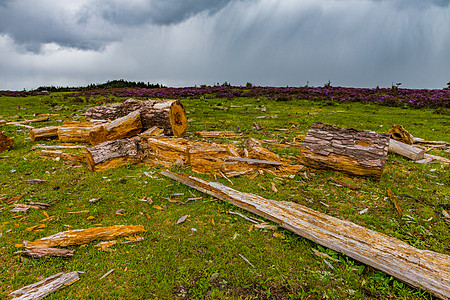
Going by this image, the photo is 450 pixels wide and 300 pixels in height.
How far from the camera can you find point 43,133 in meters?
12.0

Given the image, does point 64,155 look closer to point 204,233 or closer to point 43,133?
point 43,133

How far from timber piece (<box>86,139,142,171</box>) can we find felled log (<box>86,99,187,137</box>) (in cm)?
281

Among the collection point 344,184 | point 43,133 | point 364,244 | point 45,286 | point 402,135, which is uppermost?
point 402,135

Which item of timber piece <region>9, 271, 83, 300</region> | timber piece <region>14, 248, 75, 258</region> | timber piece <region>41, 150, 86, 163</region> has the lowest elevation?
timber piece <region>9, 271, 83, 300</region>

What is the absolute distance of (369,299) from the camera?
346 centimetres

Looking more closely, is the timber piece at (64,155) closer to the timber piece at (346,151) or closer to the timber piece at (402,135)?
the timber piece at (346,151)

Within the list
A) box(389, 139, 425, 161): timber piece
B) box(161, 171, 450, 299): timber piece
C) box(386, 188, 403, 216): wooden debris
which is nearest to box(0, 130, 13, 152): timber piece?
box(161, 171, 450, 299): timber piece

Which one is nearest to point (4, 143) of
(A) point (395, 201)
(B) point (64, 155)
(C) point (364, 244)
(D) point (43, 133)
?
(D) point (43, 133)

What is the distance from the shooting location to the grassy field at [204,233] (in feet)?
11.7

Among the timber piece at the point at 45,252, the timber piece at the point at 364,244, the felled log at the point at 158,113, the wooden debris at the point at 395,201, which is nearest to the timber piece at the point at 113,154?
the felled log at the point at 158,113

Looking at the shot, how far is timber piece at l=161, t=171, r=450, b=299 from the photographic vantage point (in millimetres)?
3650

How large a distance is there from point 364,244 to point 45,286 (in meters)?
5.82

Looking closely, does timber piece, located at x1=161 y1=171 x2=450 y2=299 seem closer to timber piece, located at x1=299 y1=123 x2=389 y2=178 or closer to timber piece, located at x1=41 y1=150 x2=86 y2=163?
timber piece, located at x1=299 y1=123 x2=389 y2=178

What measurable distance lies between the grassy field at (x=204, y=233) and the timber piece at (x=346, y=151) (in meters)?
0.45
